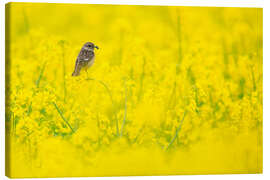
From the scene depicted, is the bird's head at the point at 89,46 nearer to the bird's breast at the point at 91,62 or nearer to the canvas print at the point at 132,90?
the canvas print at the point at 132,90

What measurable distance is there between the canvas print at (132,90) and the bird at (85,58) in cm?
1

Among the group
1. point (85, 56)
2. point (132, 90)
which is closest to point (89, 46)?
point (85, 56)

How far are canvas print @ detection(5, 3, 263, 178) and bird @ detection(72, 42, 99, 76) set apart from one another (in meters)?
0.01

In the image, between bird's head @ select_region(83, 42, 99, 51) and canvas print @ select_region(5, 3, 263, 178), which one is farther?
bird's head @ select_region(83, 42, 99, 51)

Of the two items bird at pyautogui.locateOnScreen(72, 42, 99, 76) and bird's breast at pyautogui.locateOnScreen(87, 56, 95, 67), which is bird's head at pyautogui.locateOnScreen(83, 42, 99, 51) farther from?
bird's breast at pyautogui.locateOnScreen(87, 56, 95, 67)

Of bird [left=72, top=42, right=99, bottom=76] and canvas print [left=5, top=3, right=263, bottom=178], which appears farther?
bird [left=72, top=42, right=99, bottom=76]

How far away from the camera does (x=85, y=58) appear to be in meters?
7.36

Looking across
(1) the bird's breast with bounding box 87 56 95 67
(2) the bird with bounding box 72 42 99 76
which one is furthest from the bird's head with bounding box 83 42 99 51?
(1) the bird's breast with bounding box 87 56 95 67

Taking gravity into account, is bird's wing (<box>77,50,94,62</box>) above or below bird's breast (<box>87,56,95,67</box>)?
above

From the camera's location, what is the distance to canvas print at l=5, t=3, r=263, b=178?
7230mm

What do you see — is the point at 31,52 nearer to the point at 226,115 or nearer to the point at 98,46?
the point at 98,46

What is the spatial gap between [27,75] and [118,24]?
131 centimetres

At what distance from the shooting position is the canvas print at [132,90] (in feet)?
23.7

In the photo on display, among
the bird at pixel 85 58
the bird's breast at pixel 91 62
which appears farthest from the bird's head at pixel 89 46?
the bird's breast at pixel 91 62
